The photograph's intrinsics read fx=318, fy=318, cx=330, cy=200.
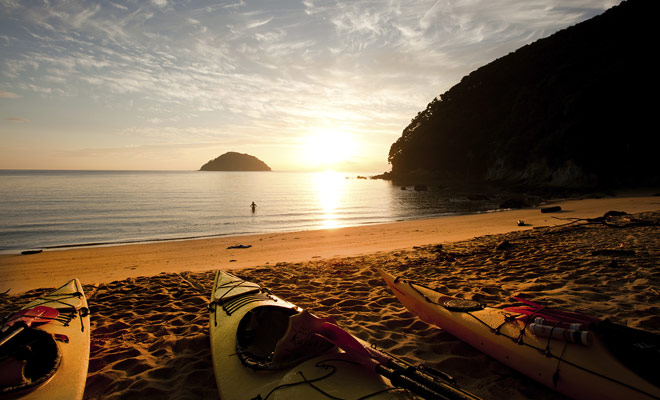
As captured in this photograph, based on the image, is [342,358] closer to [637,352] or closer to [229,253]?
[637,352]

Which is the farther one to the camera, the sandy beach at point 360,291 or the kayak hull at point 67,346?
the sandy beach at point 360,291

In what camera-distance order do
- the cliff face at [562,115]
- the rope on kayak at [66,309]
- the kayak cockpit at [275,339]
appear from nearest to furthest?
the kayak cockpit at [275,339] < the rope on kayak at [66,309] < the cliff face at [562,115]

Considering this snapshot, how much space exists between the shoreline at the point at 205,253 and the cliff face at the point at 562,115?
27.0 m

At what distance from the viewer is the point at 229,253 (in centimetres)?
1255

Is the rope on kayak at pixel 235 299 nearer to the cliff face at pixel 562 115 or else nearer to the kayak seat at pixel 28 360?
the kayak seat at pixel 28 360

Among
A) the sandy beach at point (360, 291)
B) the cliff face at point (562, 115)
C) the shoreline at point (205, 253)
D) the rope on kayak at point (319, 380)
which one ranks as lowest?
the shoreline at point (205, 253)

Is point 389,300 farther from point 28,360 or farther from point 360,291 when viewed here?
point 28,360

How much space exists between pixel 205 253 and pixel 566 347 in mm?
12165

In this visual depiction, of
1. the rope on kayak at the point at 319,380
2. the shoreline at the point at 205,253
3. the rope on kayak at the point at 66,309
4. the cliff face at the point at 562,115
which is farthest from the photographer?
the cliff face at the point at 562,115

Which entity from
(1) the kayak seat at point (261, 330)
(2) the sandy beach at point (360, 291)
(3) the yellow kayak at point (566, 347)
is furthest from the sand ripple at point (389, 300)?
(1) the kayak seat at point (261, 330)

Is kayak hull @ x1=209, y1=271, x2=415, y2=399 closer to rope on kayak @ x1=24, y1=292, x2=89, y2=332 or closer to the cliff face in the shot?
rope on kayak @ x1=24, y1=292, x2=89, y2=332

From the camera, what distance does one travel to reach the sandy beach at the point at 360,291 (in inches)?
144

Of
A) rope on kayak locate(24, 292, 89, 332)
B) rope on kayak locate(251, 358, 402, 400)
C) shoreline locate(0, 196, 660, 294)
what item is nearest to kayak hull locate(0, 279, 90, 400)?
rope on kayak locate(24, 292, 89, 332)

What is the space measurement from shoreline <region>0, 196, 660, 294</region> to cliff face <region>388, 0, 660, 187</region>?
1065 inches
